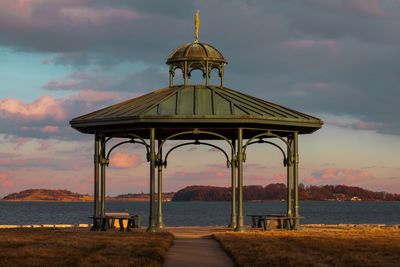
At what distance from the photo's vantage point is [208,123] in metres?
38.4

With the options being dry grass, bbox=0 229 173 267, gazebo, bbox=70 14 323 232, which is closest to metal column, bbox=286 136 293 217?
gazebo, bbox=70 14 323 232

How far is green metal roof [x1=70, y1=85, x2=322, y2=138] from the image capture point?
3784 centimetres

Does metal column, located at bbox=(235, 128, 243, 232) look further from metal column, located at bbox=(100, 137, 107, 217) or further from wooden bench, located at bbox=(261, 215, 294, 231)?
metal column, located at bbox=(100, 137, 107, 217)

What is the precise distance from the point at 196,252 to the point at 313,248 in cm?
427

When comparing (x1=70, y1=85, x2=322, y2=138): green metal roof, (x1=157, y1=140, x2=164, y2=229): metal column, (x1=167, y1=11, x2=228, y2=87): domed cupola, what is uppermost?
(x1=167, y1=11, x2=228, y2=87): domed cupola

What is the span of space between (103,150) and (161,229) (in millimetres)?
4504

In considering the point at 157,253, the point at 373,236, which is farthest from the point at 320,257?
the point at 373,236

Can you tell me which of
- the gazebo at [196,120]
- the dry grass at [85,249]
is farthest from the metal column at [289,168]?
the dry grass at [85,249]

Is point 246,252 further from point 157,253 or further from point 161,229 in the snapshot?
point 161,229

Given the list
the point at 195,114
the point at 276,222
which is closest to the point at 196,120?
the point at 195,114

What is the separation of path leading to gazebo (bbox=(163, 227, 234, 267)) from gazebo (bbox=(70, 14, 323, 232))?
323cm

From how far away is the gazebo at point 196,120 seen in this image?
125 feet

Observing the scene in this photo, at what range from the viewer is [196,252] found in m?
28.9

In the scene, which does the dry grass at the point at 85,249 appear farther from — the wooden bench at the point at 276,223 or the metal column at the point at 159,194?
the wooden bench at the point at 276,223
